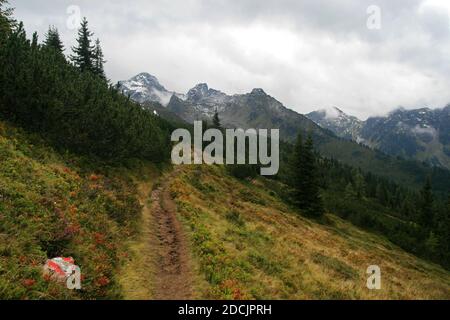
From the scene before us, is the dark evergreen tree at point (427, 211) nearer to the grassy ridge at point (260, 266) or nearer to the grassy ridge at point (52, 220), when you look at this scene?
the grassy ridge at point (260, 266)

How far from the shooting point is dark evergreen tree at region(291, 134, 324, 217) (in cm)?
5378

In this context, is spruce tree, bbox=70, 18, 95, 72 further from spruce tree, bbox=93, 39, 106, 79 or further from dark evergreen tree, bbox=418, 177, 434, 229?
dark evergreen tree, bbox=418, 177, 434, 229

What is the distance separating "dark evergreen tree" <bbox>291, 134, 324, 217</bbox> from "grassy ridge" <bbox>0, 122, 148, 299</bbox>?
3336cm

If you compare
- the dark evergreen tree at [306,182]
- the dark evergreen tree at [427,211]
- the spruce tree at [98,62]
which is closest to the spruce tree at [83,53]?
the spruce tree at [98,62]

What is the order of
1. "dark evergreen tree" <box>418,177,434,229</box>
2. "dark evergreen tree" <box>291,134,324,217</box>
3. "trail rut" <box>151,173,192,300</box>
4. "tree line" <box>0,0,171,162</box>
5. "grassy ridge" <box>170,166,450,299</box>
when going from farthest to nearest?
"dark evergreen tree" <box>418,177,434,229</box>
"dark evergreen tree" <box>291,134,324,217</box>
"tree line" <box>0,0,171,162</box>
"grassy ridge" <box>170,166,450,299</box>
"trail rut" <box>151,173,192,300</box>

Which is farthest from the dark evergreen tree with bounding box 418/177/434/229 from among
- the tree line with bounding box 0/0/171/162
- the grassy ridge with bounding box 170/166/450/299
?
the tree line with bounding box 0/0/171/162

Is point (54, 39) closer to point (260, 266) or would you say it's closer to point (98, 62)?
point (98, 62)

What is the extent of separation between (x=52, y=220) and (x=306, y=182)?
43.7 meters

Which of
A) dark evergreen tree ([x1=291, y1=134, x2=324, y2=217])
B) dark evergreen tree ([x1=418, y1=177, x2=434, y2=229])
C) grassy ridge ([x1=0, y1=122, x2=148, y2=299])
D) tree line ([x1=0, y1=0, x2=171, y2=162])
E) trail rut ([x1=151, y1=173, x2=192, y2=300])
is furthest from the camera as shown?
dark evergreen tree ([x1=418, y1=177, x2=434, y2=229])

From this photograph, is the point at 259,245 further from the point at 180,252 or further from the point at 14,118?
the point at 14,118

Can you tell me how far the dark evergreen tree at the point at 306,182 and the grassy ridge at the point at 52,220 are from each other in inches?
1313

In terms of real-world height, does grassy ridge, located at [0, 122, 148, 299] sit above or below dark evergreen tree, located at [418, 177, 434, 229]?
above

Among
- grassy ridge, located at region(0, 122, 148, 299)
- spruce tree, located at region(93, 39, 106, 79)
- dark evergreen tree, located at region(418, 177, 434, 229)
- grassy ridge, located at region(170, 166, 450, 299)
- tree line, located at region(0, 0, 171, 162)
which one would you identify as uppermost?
spruce tree, located at region(93, 39, 106, 79)
